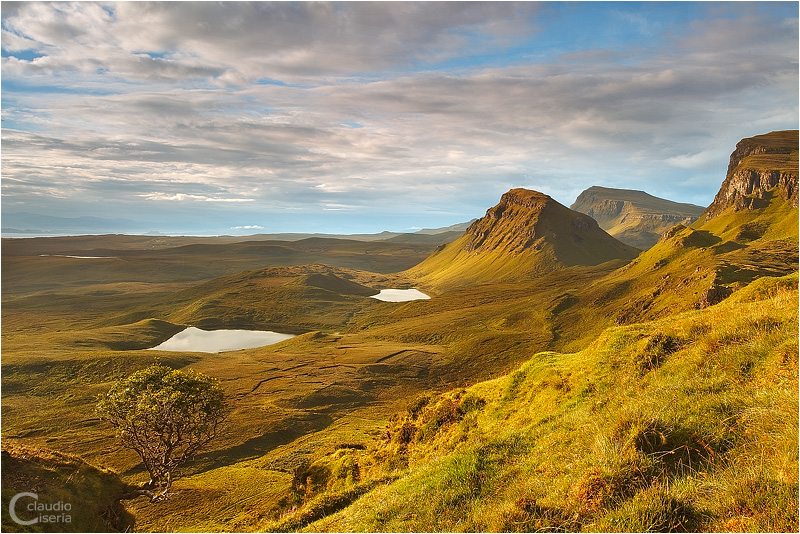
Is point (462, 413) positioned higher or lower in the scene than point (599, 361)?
lower

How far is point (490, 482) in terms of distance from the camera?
1296 centimetres

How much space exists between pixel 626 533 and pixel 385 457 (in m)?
20.8

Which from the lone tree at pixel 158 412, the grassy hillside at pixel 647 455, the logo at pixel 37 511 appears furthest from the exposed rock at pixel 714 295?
the logo at pixel 37 511

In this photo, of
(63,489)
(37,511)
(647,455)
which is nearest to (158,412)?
(63,489)

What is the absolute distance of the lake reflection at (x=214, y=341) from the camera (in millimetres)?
172375

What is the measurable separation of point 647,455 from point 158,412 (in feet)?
124

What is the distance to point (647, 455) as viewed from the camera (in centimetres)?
1038

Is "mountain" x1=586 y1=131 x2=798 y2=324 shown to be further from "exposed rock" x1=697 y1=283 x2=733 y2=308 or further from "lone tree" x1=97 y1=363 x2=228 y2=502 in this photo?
"lone tree" x1=97 y1=363 x2=228 y2=502

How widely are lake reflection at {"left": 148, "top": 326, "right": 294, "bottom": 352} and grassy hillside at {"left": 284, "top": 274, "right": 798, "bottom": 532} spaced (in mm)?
173739

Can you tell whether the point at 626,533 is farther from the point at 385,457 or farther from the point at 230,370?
the point at 230,370

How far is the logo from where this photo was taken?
19656mm

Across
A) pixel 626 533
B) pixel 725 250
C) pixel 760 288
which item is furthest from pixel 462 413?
pixel 725 250

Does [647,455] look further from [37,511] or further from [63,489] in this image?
[63,489]

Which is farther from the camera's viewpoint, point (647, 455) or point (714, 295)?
point (714, 295)
